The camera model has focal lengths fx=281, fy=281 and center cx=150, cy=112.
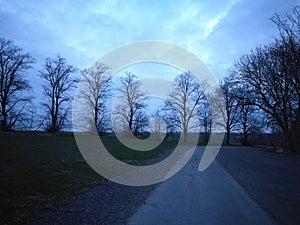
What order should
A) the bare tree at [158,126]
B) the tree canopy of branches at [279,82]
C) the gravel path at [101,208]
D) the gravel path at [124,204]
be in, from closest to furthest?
the gravel path at [101,208], the gravel path at [124,204], the tree canopy of branches at [279,82], the bare tree at [158,126]

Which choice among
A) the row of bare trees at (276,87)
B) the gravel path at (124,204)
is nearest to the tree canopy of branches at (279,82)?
the row of bare trees at (276,87)

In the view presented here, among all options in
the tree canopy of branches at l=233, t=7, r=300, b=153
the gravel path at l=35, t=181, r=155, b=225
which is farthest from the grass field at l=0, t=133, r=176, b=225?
the tree canopy of branches at l=233, t=7, r=300, b=153

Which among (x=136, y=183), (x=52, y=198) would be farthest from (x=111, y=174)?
(x=52, y=198)

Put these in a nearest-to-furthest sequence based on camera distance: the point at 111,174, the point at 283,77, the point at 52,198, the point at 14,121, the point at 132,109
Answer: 1. the point at 52,198
2. the point at 111,174
3. the point at 283,77
4. the point at 14,121
5. the point at 132,109

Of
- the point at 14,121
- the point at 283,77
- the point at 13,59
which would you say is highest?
the point at 13,59

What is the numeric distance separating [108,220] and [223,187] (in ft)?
18.8

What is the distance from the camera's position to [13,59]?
43.8 m

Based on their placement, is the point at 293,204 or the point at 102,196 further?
the point at 102,196

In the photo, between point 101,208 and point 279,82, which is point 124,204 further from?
point 279,82

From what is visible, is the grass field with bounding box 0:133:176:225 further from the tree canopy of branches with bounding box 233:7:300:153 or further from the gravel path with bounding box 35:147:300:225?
the tree canopy of branches with bounding box 233:7:300:153

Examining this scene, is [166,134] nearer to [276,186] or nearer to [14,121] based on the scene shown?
[14,121]

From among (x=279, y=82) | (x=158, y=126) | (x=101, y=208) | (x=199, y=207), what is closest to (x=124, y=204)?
(x=101, y=208)

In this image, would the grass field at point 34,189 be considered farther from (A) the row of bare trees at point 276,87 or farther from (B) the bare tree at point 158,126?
(B) the bare tree at point 158,126

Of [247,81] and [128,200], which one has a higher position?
[247,81]
